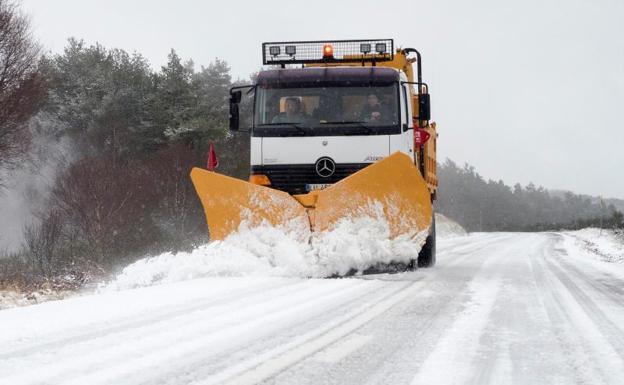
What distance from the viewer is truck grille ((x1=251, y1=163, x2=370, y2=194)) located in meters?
7.94

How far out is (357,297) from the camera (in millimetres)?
5273

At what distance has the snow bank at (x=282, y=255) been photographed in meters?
6.72

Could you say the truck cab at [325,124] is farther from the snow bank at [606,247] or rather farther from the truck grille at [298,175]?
the snow bank at [606,247]

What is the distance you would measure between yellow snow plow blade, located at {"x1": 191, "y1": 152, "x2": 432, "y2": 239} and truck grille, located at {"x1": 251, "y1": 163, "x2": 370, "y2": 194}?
1.74 ft

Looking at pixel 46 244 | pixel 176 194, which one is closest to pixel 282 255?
pixel 46 244

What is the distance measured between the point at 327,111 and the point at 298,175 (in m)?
0.98

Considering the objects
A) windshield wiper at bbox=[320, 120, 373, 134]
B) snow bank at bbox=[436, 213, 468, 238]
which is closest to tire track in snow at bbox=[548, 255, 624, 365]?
windshield wiper at bbox=[320, 120, 373, 134]

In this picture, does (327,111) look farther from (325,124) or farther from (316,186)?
(316,186)

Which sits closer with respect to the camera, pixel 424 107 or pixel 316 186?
pixel 316 186

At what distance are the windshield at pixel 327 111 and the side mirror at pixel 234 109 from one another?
0.49 m

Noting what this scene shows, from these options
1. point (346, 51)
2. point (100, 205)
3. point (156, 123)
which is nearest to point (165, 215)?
point (100, 205)

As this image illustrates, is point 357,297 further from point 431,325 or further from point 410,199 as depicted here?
point 410,199

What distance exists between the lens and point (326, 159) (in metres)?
7.97

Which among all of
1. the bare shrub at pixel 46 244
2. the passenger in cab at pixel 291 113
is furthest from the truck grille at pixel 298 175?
the bare shrub at pixel 46 244
